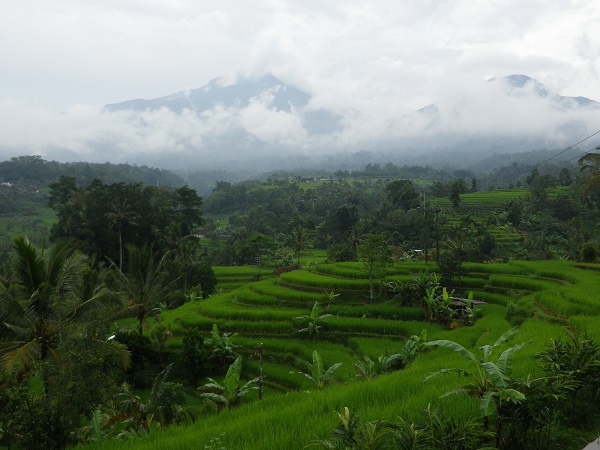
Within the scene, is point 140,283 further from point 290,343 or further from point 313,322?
point 313,322

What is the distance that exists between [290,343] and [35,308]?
1032 centimetres

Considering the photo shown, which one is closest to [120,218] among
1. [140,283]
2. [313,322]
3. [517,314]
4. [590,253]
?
[140,283]

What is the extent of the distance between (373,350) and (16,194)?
79.8 metres

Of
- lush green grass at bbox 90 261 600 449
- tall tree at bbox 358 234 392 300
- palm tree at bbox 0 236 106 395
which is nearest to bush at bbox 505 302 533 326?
lush green grass at bbox 90 261 600 449

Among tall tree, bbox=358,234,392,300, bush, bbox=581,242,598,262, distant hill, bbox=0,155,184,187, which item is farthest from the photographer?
distant hill, bbox=0,155,184,187

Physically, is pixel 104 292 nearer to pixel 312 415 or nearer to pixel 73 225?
pixel 312 415

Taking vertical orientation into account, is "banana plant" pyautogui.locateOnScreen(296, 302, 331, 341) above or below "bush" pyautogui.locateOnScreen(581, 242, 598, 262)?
below

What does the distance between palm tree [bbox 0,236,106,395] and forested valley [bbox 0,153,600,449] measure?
33 mm

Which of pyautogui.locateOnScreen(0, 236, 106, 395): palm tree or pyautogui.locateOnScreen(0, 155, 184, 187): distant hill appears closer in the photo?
pyautogui.locateOnScreen(0, 236, 106, 395): palm tree

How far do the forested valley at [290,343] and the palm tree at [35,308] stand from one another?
3 centimetres

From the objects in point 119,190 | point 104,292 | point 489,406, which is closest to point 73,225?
point 119,190

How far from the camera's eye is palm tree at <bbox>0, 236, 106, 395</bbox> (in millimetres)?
9484

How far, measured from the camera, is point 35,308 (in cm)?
998

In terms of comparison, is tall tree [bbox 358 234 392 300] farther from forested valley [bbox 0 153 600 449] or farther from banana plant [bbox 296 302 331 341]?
banana plant [bbox 296 302 331 341]
